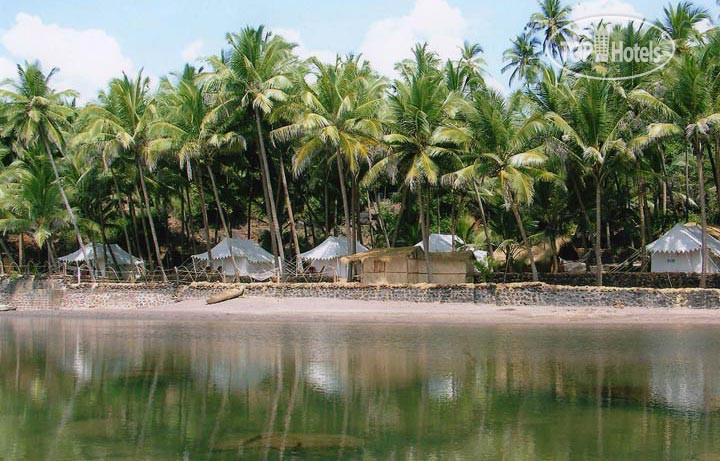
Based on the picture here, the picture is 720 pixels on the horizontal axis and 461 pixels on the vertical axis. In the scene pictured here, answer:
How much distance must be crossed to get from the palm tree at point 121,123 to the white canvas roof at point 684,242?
2167cm

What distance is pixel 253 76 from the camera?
3388cm

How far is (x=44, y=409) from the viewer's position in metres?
13.6

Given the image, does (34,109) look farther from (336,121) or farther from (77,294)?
(336,121)

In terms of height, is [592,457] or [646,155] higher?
[646,155]

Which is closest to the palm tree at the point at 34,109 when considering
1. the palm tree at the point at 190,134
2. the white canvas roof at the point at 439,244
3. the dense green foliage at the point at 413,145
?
the dense green foliage at the point at 413,145

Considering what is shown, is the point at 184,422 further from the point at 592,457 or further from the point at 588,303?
the point at 588,303

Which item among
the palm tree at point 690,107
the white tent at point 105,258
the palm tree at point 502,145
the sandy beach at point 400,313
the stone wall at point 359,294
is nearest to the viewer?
the sandy beach at point 400,313

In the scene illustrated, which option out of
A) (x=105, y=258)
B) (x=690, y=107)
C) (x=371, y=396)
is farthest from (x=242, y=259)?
(x=371, y=396)

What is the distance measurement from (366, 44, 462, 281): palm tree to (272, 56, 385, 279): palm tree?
115 centimetres

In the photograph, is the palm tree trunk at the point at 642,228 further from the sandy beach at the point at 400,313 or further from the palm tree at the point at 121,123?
the palm tree at the point at 121,123

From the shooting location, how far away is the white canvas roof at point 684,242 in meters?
29.7

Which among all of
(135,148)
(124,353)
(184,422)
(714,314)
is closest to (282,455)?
(184,422)

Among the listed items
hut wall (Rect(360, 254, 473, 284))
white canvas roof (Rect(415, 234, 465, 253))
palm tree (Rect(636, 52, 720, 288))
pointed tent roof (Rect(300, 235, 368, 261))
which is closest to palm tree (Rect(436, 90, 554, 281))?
hut wall (Rect(360, 254, 473, 284))

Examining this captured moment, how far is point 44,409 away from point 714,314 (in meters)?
19.9
